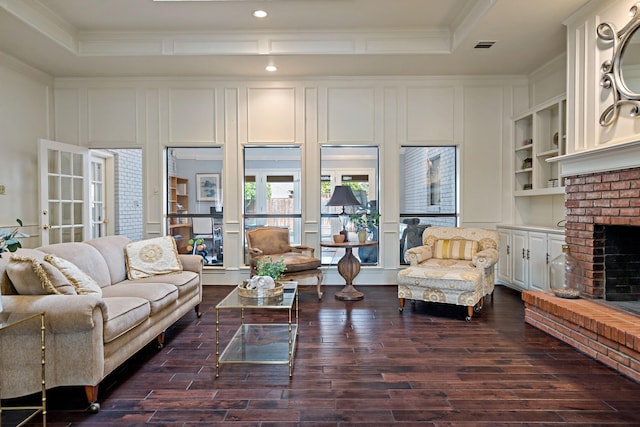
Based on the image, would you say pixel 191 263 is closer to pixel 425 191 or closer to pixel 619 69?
pixel 425 191

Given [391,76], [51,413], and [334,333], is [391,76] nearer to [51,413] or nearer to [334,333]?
[334,333]

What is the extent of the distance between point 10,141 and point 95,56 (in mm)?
1455

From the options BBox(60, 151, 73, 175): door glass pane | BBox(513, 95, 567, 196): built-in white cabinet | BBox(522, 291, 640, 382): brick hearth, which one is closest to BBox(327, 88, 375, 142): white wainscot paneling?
BBox(513, 95, 567, 196): built-in white cabinet

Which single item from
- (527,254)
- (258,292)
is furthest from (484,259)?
(258,292)

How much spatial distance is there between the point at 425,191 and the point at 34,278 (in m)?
4.79

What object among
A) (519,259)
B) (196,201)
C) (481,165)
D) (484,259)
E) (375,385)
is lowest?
(375,385)

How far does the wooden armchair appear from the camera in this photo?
4613 millimetres

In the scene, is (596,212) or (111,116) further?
(111,116)

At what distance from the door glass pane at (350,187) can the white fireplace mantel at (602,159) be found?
2.46 meters

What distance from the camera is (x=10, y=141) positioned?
4.78 meters

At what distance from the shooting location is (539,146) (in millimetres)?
4926

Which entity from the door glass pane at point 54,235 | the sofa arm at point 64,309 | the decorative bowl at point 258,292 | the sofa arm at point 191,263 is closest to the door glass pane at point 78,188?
the door glass pane at point 54,235

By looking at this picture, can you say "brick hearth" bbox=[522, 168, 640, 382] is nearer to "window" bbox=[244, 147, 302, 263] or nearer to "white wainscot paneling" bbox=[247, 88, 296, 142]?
"window" bbox=[244, 147, 302, 263]

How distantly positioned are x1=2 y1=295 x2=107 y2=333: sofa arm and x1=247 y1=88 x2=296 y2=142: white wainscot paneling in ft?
12.1
